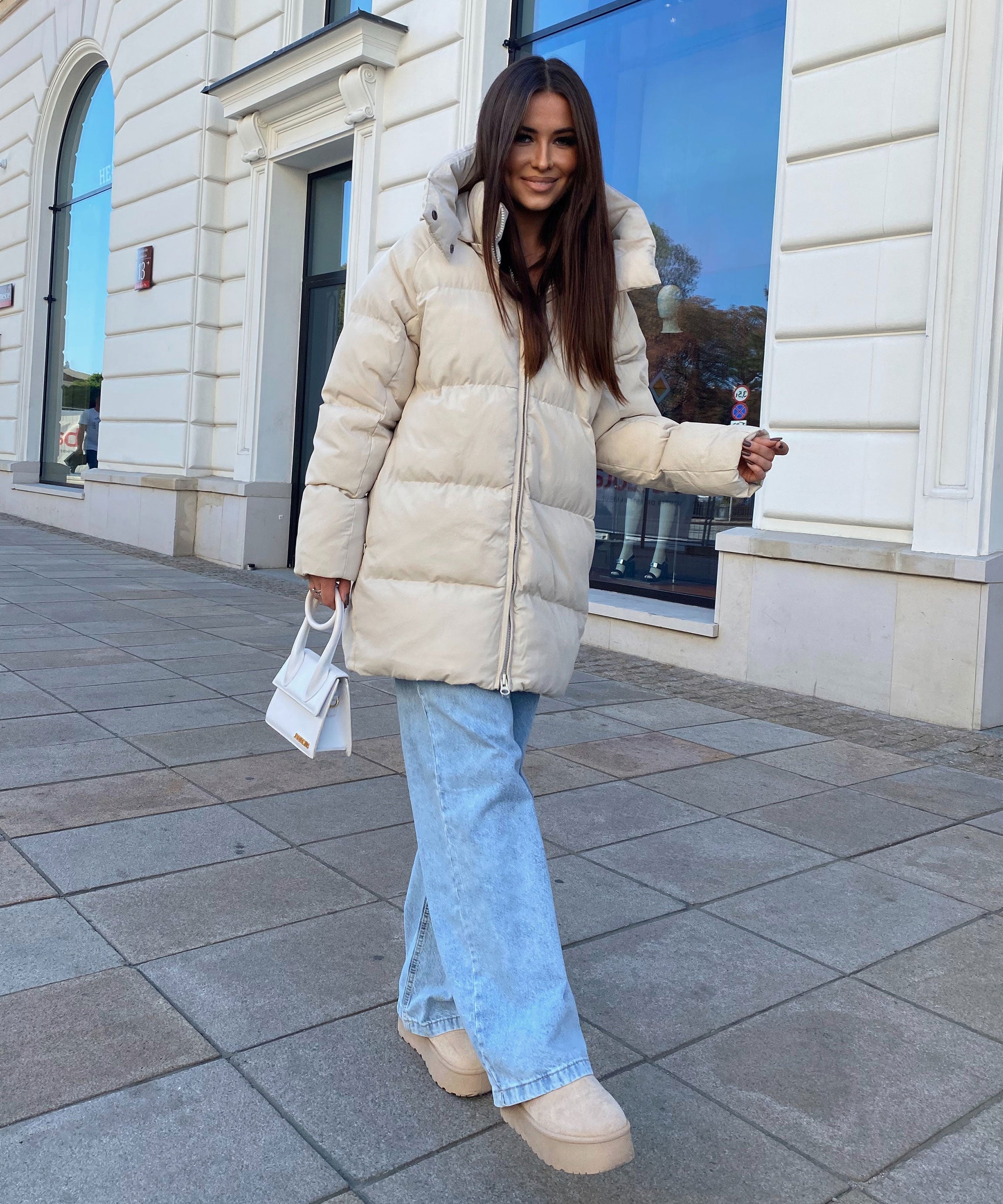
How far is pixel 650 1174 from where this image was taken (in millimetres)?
2041

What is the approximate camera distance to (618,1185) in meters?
2.01

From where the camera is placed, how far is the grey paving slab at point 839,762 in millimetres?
4730

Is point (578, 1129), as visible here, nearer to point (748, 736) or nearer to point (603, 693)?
point (748, 736)

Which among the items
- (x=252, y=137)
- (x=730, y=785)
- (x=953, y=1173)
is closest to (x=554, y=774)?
(x=730, y=785)

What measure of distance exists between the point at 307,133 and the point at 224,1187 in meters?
10.3

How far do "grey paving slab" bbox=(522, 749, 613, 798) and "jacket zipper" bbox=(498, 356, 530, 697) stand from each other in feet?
7.16

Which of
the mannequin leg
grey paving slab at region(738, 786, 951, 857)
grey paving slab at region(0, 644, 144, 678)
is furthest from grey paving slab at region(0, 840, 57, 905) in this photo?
the mannequin leg

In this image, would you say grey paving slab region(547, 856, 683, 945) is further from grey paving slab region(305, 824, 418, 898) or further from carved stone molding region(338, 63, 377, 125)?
A: carved stone molding region(338, 63, 377, 125)

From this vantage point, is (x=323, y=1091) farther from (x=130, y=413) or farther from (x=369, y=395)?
(x=130, y=413)

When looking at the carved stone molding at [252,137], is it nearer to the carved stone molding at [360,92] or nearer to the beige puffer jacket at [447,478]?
the carved stone molding at [360,92]

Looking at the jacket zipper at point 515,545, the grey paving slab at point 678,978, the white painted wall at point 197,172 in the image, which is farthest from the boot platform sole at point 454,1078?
the white painted wall at point 197,172

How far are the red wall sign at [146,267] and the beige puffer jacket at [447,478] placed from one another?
11453mm

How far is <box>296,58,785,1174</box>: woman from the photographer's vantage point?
206 cm

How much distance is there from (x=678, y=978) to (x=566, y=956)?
0.28m
